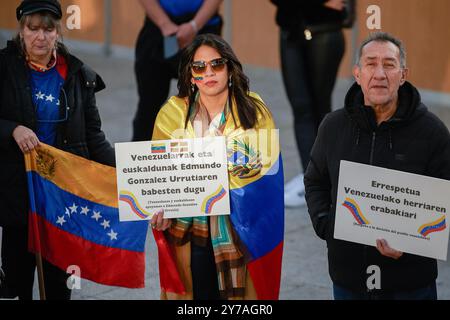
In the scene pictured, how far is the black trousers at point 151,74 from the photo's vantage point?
7.59 metres

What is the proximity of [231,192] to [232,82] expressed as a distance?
1.50 ft

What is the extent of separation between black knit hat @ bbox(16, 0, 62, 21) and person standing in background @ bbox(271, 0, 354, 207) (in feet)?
9.59

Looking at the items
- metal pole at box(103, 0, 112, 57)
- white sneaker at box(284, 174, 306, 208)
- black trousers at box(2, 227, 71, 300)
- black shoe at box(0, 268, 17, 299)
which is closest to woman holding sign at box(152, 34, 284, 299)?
black trousers at box(2, 227, 71, 300)

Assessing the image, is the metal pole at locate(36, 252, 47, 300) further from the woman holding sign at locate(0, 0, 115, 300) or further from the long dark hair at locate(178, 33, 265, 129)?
the long dark hair at locate(178, 33, 265, 129)

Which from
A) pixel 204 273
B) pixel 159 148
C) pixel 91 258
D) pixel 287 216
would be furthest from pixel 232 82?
pixel 287 216

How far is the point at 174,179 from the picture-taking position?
4.60 meters

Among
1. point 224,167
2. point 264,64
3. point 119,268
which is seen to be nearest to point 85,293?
point 119,268

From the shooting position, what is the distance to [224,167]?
4602mm

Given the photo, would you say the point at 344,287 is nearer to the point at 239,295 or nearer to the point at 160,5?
the point at 239,295

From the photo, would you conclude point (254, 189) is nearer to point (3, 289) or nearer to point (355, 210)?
point (355, 210)

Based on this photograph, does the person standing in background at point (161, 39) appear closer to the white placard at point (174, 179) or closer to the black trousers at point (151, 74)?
the black trousers at point (151, 74)

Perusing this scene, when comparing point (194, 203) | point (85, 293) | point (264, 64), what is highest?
point (264, 64)

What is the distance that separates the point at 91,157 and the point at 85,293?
4.34 feet

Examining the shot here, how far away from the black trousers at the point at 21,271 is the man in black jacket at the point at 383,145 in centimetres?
142
